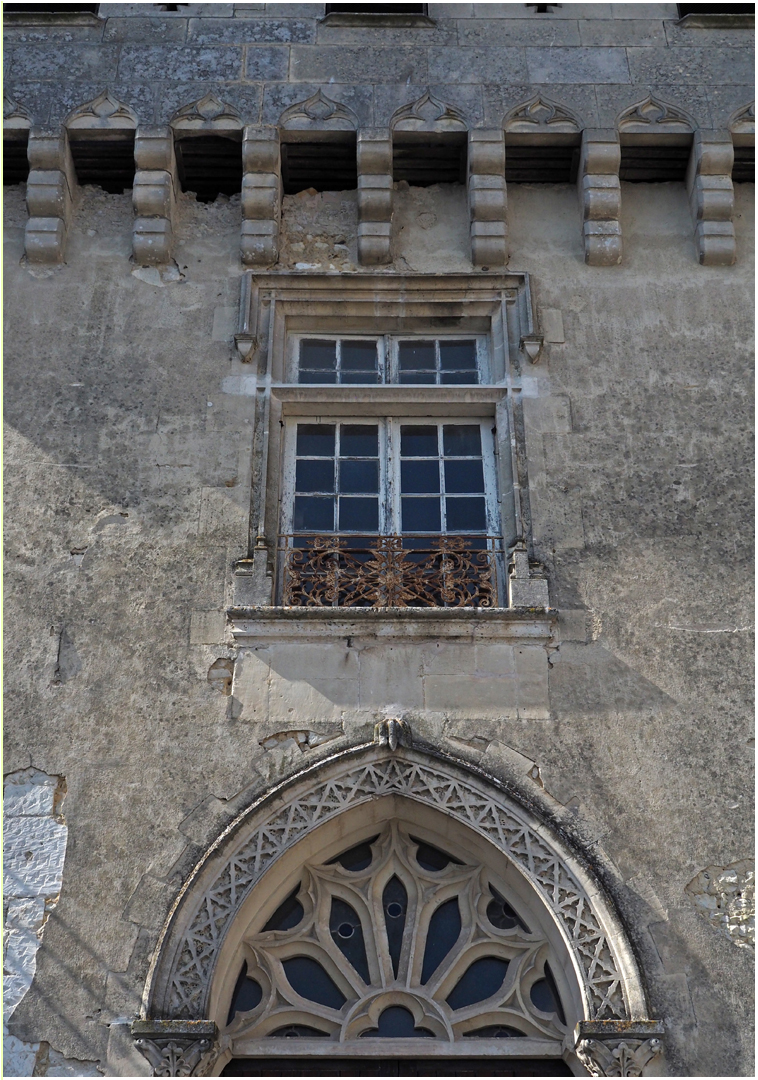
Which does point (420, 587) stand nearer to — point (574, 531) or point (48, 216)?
point (574, 531)

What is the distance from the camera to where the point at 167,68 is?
960 centimetres

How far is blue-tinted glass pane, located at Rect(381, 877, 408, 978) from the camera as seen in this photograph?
23.4ft

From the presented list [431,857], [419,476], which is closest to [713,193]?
[419,476]

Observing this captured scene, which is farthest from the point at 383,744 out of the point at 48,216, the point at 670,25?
the point at 670,25

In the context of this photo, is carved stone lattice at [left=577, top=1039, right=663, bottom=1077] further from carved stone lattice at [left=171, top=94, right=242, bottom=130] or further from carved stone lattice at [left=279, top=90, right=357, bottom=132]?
carved stone lattice at [left=171, top=94, right=242, bottom=130]

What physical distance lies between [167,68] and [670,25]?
350 cm

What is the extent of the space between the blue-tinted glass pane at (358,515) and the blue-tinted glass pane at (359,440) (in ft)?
1.22

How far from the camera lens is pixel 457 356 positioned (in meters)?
9.15

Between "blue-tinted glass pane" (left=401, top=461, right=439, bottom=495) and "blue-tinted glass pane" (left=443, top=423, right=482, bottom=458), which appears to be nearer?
"blue-tinted glass pane" (left=401, top=461, right=439, bottom=495)

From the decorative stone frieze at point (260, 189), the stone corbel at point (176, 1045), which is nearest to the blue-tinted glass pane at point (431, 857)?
the stone corbel at point (176, 1045)

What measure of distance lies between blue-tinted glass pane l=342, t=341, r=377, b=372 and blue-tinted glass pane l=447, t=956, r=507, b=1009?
3826 millimetres

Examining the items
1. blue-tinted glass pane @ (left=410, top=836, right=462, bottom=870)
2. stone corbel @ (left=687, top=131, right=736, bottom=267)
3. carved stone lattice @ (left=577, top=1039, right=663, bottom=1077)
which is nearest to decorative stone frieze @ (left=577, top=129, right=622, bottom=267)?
stone corbel @ (left=687, top=131, right=736, bottom=267)

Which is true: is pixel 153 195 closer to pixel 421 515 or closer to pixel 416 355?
pixel 416 355

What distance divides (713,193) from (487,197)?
4.92 ft
